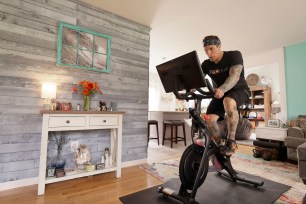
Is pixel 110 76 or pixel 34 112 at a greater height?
pixel 110 76

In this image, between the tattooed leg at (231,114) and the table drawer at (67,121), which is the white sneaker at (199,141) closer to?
the tattooed leg at (231,114)

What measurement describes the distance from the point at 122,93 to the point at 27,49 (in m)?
1.40

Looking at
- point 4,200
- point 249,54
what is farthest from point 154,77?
point 4,200

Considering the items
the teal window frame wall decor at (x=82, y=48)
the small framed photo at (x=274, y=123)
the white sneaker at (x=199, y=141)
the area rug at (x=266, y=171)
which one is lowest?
the area rug at (x=266, y=171)

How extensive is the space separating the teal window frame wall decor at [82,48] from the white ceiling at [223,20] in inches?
20.6

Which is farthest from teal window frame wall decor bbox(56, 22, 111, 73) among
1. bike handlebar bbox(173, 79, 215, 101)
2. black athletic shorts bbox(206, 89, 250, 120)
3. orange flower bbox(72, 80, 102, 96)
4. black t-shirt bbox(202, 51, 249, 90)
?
black athletic shorts bbox(206, 89, 250, 120)

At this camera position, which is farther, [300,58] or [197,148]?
[300,58]

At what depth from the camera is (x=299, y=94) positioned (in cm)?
392

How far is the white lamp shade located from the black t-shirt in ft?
6.36

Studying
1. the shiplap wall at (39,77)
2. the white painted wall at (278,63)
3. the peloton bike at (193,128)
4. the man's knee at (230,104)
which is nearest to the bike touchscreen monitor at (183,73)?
the peloton bike at (193,128)

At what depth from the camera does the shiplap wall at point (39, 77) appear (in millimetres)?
1960

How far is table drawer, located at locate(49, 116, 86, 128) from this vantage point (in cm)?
184

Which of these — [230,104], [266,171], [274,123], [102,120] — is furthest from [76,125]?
[274,123]

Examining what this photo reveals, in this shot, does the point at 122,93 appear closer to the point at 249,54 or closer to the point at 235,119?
the point at 235,119
